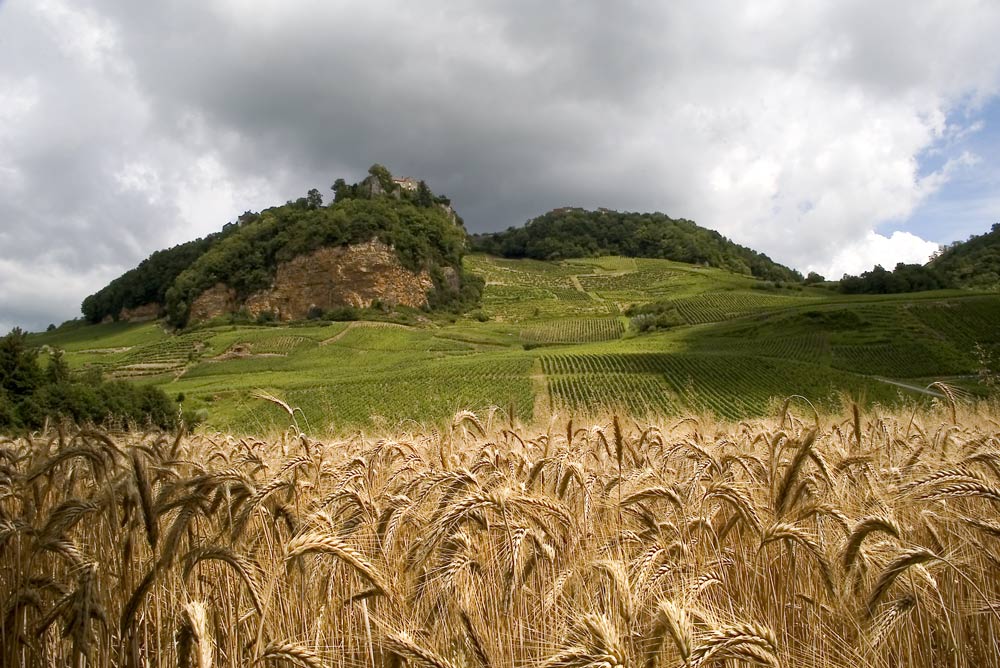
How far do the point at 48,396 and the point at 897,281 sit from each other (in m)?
131

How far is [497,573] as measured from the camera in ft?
10.0

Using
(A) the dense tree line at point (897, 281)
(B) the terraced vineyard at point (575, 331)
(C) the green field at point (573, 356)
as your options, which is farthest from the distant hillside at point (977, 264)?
(B) the terraced vineyard at point (575, 331)

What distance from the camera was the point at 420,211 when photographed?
160625 mm

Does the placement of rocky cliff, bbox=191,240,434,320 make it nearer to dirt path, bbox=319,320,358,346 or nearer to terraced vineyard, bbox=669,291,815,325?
dirt path, bbox=319,320,358,346

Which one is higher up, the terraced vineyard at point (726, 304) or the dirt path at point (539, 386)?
the terraced vineyard at point (726, 304)

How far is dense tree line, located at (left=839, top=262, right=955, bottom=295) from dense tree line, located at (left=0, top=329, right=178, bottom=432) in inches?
4936

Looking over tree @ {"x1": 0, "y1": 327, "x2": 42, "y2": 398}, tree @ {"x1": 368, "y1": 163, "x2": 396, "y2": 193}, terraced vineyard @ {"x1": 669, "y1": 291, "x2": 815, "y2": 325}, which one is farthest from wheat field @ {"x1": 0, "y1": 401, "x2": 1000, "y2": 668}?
tree @ {"x1": 368, "y1": 163, "x2": 396, "y2": 193}

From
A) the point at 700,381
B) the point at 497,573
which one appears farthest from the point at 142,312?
the point at 497,573

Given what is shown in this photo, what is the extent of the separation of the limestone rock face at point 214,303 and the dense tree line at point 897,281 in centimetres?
13195

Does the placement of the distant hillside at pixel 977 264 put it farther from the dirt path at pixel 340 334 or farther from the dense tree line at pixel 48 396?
the dense tree line at pixel 48 396

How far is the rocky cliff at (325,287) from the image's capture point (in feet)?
430

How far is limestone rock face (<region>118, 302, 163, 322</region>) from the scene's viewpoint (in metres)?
153

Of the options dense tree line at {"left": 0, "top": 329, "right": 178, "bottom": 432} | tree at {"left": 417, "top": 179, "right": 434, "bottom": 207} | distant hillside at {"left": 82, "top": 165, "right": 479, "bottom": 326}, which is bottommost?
dense tree line at {"left": 0, "top": 329, "right": 178, "bottom": 432}

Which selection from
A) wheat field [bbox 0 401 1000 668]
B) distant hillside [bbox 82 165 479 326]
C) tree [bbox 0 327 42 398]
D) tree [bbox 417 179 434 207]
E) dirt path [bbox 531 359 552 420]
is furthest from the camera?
tree [bbox 417 179 434 207]
